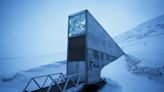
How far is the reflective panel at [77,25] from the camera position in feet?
32.2

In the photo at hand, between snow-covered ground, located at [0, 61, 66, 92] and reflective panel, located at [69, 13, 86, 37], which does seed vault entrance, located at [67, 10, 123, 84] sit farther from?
snow-covered ground, located at [0, 61, 66, 92]

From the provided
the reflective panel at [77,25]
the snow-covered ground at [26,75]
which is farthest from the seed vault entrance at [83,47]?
the snow-covered ground at [26,75]

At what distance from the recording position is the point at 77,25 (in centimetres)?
1039

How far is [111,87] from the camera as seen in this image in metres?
10.4

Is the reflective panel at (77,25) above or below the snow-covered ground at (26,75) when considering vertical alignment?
above

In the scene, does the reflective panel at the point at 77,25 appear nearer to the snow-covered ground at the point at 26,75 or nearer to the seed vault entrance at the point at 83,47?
the seed vault entrance at the point at 83,47

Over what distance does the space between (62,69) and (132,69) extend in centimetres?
1490

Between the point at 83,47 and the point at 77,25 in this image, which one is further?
the point at 77,25

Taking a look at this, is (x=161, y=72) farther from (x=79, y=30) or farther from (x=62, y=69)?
(x=62, y=69)

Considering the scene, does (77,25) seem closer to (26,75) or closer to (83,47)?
(83,47)

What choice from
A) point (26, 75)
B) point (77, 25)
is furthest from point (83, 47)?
point (26, 75)

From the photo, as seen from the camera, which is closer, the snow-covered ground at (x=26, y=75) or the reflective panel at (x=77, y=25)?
the reflective panel at (x=77, y=25)

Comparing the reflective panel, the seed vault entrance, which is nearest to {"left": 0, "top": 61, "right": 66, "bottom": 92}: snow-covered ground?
the seed vault entrance

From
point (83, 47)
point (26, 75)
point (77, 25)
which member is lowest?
point (26, 75)
